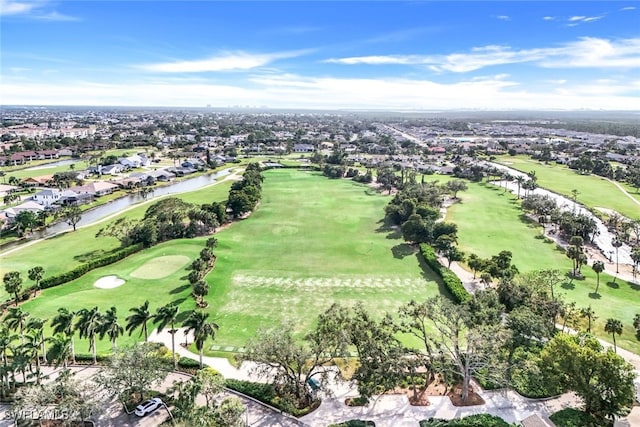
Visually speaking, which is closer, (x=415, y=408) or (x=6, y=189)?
(x=415, y=408)

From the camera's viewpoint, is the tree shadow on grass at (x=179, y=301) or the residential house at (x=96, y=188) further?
the residential house at (x=96, y=188)

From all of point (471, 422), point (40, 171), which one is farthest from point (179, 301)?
point (40, 171)

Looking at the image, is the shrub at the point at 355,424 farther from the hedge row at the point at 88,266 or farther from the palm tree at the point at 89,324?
the hedge row at the point at 88,266

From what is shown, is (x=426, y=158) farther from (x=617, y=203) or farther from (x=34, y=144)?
(x=34, y=144)

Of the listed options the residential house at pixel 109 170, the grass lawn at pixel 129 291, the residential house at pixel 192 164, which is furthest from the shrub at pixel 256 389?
the residential house at pixel 192 164

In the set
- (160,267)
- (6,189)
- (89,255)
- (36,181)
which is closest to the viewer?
(160,267)

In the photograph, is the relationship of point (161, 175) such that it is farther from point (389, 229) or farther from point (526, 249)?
point (526, 249)
